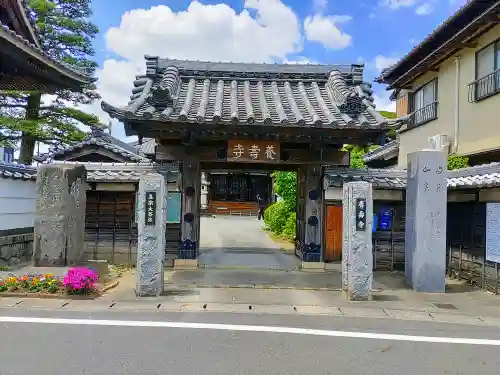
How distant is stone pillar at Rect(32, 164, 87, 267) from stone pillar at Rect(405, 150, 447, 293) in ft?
28.1

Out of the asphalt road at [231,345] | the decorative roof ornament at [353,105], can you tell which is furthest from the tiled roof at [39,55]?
the decorative roof ornament at [353,105]

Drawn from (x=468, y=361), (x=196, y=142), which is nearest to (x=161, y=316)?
(x=468, y=361)

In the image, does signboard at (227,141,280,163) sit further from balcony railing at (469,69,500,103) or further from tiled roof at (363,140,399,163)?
tiled roof at (363,140,399,163)

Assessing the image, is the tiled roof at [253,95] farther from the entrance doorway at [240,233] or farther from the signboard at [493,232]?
the entrance doorway at [240,233]

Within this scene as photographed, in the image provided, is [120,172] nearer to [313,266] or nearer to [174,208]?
[174,208]

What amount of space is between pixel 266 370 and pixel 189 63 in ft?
37.8

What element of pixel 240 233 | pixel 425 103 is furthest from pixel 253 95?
pixel 240 233

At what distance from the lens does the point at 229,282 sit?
11219mm

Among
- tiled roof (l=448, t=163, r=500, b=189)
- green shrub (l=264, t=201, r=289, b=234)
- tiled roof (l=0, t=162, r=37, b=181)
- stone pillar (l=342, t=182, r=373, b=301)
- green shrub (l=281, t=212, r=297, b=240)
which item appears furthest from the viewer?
green shrub (l=264, t=201, r=289, b=234)

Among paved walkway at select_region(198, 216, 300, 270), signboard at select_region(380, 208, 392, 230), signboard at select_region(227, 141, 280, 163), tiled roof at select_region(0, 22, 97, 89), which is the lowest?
paved walkway at select_region(198, 216, 300, 270)

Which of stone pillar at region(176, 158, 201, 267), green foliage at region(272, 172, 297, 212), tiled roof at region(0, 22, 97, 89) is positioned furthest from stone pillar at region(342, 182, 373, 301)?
green foliage at region(272, 172, 297, 212)

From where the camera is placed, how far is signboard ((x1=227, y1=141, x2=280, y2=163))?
38.5 ft

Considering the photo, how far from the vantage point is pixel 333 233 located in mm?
13469

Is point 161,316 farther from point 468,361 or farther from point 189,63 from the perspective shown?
point 189,63
